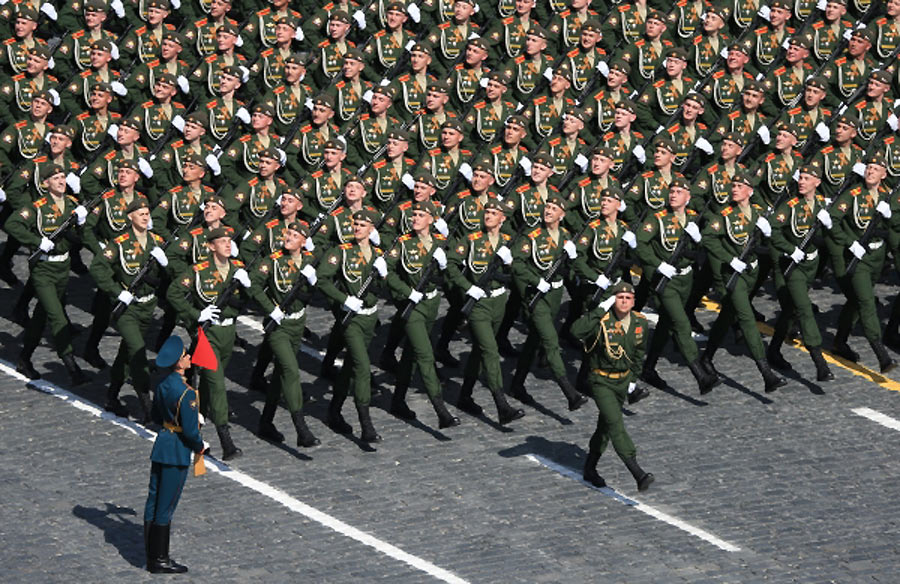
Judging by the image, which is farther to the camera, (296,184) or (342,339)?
(296,184)

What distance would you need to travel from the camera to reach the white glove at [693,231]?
2636 cm

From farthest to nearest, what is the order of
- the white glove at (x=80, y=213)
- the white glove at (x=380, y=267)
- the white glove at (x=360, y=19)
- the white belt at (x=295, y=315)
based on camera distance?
the white glove at (x=360, y=19) < the white glove at (x=80, y=213) < the white glove at (x=380, y=267) < the white belt at (x=295, y=315)

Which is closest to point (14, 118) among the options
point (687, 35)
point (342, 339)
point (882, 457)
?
point (342, 339)

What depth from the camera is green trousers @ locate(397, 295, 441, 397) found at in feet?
82.5

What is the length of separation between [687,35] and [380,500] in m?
10.2

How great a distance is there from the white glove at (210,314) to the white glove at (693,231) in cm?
531

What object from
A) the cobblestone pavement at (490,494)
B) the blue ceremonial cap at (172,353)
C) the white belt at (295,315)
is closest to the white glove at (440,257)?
the white belt at (295,315)

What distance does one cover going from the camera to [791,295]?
26734 mm

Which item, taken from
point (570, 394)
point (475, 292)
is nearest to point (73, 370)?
point (475, 292)

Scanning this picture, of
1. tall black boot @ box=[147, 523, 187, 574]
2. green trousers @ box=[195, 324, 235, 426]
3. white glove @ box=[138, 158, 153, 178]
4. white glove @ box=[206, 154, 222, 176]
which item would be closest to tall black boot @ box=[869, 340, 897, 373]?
green trousers @ box=[195, 324, 235, 426]

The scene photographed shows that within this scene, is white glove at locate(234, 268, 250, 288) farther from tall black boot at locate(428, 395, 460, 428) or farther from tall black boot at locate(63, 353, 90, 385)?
tall black boot at locate(63, 353, 90, 385)

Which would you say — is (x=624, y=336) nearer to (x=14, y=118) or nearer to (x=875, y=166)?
(x=875, y=166)

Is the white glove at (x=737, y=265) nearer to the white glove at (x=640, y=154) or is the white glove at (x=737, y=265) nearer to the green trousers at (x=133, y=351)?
the white glove at (x=640, y=154)

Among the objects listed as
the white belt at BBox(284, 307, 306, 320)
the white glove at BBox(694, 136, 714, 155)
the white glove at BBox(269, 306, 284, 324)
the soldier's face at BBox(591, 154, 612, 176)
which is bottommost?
the white belt at BBox(284, 307, 306, 320)
